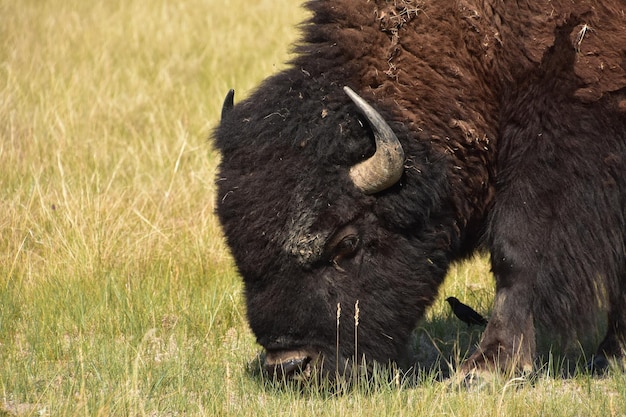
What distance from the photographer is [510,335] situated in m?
4.70

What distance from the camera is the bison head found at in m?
4.45

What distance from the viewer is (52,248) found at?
6609 millimetres

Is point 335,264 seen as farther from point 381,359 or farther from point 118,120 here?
point 118,120

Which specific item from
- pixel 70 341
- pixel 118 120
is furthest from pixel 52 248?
pixel 118 120

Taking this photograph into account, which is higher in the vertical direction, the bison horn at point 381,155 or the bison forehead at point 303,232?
the bison horn at point 381,155

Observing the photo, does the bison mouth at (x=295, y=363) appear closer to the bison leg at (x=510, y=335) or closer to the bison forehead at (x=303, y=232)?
the bison forehead at (x=303, y=232)

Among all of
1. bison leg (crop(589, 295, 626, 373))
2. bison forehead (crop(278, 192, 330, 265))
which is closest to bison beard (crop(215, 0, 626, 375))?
bison forehead (crop(278, 192, 330, 265))

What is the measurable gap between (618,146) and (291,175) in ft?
5.23

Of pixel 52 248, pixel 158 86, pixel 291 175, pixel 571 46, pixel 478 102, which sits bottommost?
pixel 52 248

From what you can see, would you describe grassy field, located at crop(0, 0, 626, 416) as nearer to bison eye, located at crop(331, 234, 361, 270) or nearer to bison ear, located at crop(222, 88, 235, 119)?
bison eye, located at crop(331, 234, 361, 270)

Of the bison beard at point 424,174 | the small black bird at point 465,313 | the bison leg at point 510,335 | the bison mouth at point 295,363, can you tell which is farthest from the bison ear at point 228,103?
the small black bird at point 465,313

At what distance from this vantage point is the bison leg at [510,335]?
4.67 meters

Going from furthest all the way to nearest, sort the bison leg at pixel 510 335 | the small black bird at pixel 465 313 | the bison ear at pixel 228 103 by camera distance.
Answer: the small black bird at pixel 465 313, the bison ear at pixel 228 103, the bison leg at pixel 510 335

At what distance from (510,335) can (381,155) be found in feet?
3.83
